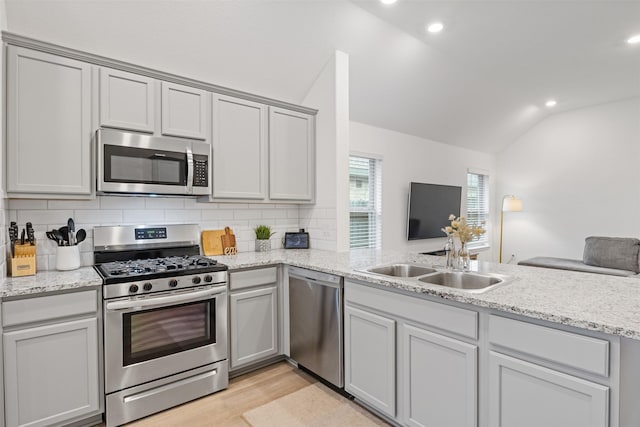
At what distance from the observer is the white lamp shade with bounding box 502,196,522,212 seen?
640 cm

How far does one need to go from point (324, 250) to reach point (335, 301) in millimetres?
1108

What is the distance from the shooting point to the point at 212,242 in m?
3.16

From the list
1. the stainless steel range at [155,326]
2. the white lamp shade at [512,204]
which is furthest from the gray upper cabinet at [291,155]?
the white lamp shade at [512,204]

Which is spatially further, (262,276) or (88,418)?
(262,276)

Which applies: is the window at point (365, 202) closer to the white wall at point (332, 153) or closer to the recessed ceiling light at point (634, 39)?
the white wall at point (332, 153)

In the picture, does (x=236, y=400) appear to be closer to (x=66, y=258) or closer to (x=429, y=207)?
(x=66, y=258)

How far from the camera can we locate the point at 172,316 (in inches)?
91.0

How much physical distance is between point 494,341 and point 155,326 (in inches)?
78.9

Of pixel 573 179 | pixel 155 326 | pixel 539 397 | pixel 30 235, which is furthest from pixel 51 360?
pixel 573 179

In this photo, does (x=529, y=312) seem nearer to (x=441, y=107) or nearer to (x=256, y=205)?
(x=256, y=205)

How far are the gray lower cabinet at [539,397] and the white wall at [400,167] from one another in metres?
3.39

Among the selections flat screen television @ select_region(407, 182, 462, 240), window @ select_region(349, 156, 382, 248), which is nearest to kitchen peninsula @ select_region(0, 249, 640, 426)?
window @ select_region(349, 156, 382, 248)

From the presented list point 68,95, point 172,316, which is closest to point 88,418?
point 172,316

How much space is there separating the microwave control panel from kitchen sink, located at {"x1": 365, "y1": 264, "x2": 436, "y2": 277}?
5.04 feet
